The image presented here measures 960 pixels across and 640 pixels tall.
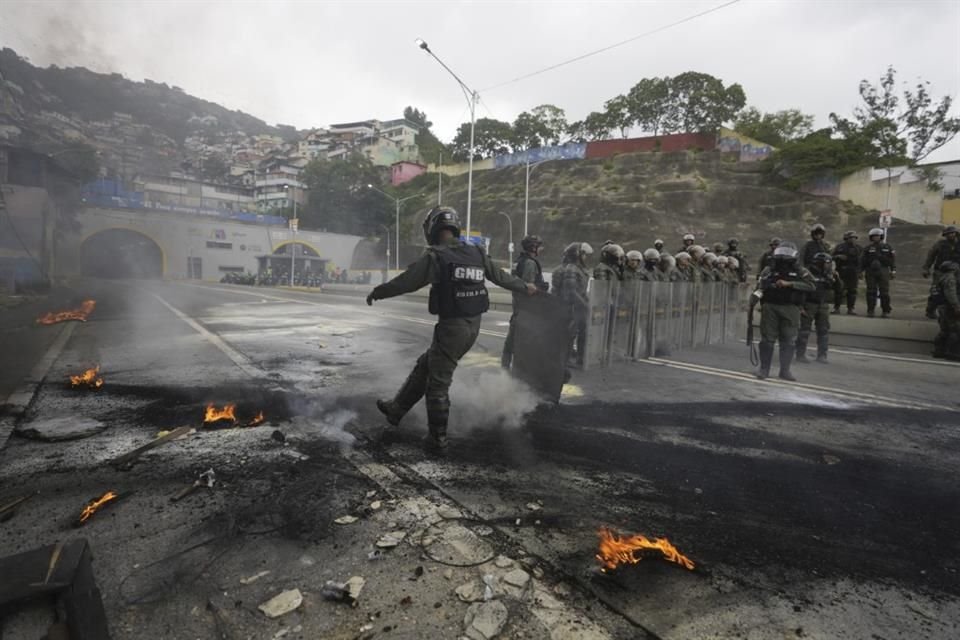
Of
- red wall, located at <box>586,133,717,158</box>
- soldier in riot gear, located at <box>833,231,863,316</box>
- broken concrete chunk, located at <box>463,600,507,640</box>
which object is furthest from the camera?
red wall, located at <box>586,133,717,158</box>

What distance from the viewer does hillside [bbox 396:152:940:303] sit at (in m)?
40.4

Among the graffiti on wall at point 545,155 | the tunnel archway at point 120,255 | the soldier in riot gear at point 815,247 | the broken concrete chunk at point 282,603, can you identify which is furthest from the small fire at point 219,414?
the graffiti on wall at point 545,155

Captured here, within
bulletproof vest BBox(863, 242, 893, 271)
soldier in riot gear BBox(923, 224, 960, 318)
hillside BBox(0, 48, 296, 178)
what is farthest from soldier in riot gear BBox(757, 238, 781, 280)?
hillside BBox(0, 48, 296, 178)

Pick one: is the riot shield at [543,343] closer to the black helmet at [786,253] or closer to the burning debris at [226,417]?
the burning debris at [226,417]

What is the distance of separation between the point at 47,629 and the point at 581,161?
6814 cm

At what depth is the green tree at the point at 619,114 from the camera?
67.1 m

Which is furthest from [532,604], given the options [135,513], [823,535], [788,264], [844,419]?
[788,264]

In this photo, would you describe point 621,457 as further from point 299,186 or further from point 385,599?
point 299,186

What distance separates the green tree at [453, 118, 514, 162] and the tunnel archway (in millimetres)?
50488

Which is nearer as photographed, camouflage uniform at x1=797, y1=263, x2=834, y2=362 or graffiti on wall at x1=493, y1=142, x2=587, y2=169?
camouflage uniform at x1=797, y1=263, x2=834, y2=362

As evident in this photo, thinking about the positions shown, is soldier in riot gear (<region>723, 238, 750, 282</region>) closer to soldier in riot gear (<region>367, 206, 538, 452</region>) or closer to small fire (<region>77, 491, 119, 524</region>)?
soldier in riot gear (<region>367, 206, 538, 452</region>)

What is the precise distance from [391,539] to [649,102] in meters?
73.0

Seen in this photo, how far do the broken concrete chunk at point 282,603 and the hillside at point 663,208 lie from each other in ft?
126

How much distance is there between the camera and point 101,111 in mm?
16391
